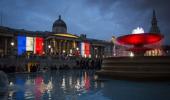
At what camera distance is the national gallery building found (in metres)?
56.7

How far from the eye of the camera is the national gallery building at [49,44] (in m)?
56.7

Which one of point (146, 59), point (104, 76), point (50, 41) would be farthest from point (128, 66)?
point (50, 41)

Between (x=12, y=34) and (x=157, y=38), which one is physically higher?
(x=12, y=34)

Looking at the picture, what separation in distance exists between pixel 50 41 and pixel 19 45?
43.7 feet

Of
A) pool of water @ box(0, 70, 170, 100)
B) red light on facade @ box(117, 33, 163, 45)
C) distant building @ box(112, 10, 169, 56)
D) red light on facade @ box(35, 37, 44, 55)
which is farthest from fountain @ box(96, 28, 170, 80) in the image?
red light on facade @ box(35, 37, 44, 55)

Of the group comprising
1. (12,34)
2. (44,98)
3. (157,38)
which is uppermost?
(12,34)

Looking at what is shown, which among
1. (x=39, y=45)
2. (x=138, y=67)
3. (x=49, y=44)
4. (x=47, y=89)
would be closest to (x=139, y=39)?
(x=138, y=67)

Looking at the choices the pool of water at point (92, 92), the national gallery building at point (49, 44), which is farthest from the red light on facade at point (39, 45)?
the pool of water at point (92, 92)

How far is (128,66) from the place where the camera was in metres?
12.7

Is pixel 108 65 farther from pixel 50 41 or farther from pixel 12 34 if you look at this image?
pixel 50 41

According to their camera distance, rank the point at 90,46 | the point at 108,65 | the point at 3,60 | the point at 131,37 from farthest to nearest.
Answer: the point at 90,46 < the point at 3,60 < the point at 131,37 < the point at 108,65

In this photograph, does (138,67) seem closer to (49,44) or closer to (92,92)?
(92,92)

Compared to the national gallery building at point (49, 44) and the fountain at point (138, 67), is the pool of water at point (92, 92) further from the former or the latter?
the national gallery building at point (49, 44)

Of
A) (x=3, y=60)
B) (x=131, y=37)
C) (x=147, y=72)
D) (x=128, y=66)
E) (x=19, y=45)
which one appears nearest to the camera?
(x=147, y=72)
